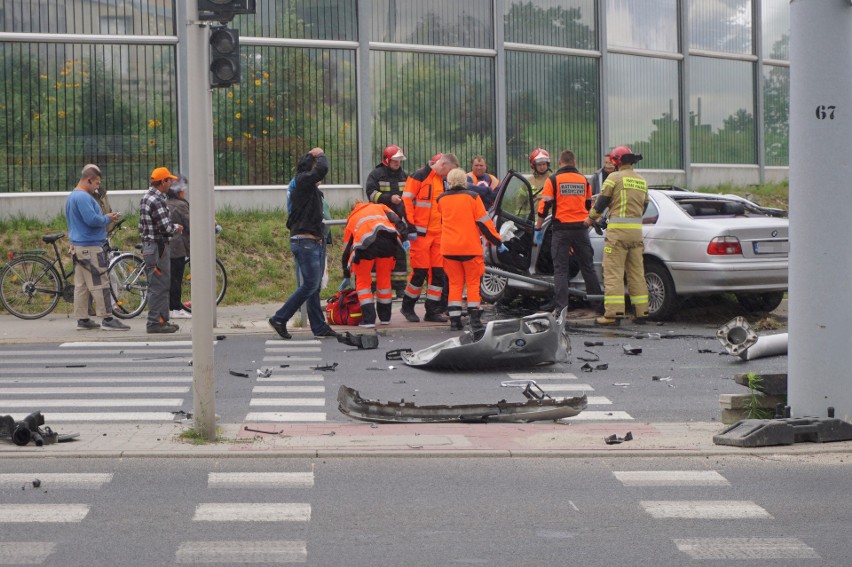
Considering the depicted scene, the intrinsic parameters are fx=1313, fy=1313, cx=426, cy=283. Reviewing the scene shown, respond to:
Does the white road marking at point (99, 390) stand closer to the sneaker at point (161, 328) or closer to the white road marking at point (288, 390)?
the white road marking at point (288, 390)

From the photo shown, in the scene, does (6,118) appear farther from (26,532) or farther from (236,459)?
(26,532)

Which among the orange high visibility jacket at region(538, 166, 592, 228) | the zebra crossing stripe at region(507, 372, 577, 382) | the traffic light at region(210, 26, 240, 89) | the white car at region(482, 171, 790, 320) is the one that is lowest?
the zebra crossing stripe at region(507, 372, 577, 382)

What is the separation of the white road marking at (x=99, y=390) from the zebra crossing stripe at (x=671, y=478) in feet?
15.3

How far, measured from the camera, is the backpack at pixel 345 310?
1596 centimetres

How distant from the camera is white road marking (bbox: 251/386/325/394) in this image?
1095 cm

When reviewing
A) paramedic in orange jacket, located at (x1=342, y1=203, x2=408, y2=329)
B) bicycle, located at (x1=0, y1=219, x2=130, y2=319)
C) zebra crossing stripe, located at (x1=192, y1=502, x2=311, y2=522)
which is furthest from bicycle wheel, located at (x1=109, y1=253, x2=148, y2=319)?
zebra crossing stripe, located at (x1=192, y1=502, x2=311, y2=522)

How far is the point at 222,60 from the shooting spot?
8977 millimetres

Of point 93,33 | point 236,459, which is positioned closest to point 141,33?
point 93,33

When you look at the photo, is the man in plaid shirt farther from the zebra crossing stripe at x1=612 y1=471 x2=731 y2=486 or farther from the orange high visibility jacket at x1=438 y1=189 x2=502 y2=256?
the zebra crossing stripe at x1=612 y1=471 x2=731 y2=486

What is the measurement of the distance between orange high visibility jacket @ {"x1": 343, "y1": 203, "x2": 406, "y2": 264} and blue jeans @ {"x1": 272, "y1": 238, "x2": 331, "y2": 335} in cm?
37

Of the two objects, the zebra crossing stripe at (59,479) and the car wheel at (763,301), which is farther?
the car wheel at (763,301)

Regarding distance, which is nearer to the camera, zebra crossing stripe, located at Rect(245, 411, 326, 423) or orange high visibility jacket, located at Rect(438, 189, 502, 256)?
zebra crossing stripe, located at Rect(245, 411, 326, 423)

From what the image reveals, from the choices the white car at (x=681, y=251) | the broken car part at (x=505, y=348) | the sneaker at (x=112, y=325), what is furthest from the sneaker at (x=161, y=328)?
the broken car part at (x=505, y=348)

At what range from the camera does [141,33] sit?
22094 millimetres
